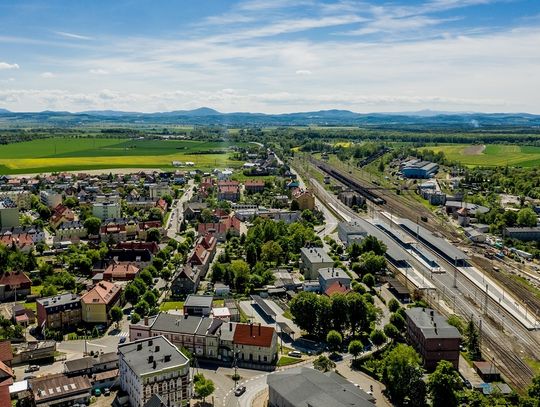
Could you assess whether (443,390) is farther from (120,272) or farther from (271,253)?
(120,272)

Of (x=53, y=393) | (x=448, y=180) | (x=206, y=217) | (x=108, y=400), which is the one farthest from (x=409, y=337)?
(x=448, y=180)

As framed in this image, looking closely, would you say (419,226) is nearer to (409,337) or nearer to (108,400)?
(409,337)

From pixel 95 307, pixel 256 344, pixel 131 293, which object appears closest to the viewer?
pixel 256 344

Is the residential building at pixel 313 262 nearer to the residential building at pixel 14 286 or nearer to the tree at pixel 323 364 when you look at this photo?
the tree at pixel 323 364

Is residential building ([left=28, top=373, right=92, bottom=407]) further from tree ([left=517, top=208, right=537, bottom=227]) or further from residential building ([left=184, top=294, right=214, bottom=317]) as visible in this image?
tree ([left=517, top=208, right=537, bottom=227])

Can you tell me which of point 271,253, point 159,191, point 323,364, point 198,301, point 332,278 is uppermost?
point 159,191

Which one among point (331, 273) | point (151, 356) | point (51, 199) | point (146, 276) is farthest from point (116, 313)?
point (51, 199)

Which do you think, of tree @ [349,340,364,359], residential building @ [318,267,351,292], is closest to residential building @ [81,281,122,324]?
residential building @ [318,267,351,292]
